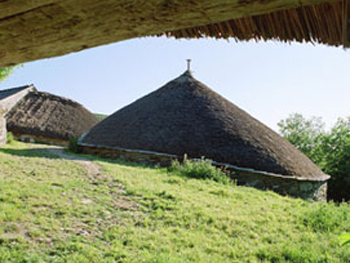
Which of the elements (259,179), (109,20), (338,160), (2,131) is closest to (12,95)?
(2,131)

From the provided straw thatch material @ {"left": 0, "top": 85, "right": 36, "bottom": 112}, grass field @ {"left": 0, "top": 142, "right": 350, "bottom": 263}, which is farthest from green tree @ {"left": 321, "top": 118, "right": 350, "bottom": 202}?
straw thatch material @ {"left": 0, "top": 85, "right": 36, "bottom": 112}

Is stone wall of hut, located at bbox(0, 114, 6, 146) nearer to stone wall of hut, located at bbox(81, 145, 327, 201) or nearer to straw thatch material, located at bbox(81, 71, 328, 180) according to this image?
straw thatch material, located at bbox(81, 71, 328, 180)

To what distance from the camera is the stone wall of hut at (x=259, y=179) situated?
10523 mm

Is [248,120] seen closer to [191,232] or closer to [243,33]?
[191,232]

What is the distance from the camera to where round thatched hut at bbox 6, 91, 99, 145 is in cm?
1691

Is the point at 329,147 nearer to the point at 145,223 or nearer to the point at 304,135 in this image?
the point at 304,135

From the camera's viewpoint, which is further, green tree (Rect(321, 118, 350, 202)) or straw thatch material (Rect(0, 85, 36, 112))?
green tree (Rect(321, 118, 350, 202))

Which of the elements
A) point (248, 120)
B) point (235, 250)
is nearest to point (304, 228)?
point (235, 250)

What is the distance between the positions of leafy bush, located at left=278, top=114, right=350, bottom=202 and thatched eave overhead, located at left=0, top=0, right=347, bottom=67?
60.7 ft

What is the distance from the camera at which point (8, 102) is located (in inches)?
690

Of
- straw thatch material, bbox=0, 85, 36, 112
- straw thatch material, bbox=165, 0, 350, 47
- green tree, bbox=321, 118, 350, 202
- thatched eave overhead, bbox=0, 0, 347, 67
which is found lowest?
green tree, bbox=321, 118, 350, 202

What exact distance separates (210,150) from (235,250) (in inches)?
291

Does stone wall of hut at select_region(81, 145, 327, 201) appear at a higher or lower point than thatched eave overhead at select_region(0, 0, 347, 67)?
lower

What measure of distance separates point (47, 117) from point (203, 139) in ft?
36.2
